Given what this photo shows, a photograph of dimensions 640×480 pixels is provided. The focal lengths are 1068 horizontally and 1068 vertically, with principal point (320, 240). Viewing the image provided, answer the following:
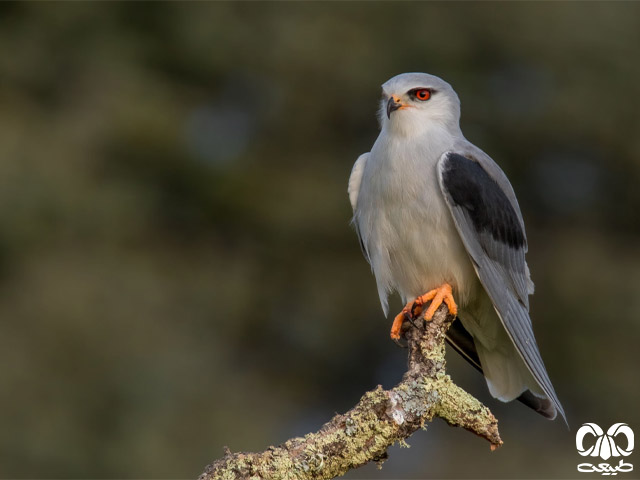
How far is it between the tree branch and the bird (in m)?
0.76

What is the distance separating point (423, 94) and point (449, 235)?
2.47ft

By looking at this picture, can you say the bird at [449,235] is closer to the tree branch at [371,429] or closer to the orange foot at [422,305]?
the orange foot at [422,305]

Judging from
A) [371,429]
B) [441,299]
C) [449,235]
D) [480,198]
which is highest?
[480,198]

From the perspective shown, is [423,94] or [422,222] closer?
[422,222]

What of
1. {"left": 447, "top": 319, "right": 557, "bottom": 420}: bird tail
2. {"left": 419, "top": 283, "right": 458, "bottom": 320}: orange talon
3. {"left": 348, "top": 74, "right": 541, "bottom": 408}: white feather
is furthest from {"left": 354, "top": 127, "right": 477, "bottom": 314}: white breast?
{"left": 447, "top": 319, "right": 557, "bottom": 420}: bird tail

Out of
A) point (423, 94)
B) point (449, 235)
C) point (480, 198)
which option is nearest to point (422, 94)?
point (423, 94)

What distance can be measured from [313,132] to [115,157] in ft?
9.12

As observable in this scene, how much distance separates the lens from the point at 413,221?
484cm

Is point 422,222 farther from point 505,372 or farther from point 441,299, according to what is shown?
point 505,372

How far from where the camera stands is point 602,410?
44.8 ft

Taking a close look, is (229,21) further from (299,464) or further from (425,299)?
(299,464)

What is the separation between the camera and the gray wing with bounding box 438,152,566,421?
4.77 meters

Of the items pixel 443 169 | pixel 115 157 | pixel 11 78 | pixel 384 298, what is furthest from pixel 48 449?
pixel 443 169

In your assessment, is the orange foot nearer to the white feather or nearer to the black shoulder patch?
the white feather
